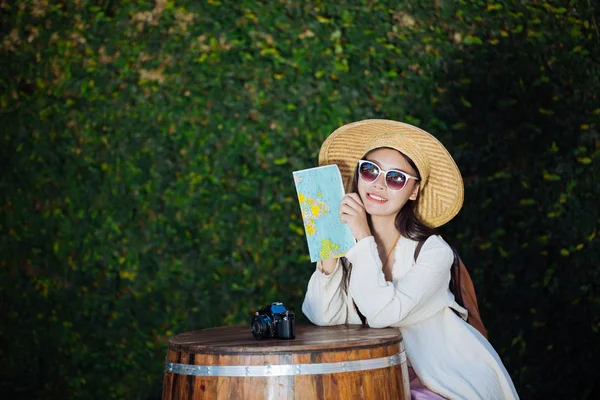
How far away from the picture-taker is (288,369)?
251cm

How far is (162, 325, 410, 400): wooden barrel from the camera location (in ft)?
8.25

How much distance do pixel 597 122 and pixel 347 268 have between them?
206 cm

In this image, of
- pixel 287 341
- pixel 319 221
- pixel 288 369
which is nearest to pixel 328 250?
pixel 319 221

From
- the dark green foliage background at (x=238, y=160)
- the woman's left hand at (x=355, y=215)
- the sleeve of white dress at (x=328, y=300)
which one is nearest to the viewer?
the woman's left hand at (x=355, y=215)

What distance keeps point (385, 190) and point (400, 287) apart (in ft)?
1.33

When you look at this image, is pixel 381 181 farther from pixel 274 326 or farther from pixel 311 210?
pixel 274 326

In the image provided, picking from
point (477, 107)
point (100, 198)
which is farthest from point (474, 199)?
point (100, 198)

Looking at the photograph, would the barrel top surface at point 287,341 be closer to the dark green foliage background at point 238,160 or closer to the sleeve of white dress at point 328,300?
the sleeve of white dress at point 328,300

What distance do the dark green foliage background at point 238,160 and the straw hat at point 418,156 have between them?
0.93 metres

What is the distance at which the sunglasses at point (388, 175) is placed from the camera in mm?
3193

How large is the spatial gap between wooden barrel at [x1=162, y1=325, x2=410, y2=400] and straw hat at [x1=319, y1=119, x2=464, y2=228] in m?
0.84

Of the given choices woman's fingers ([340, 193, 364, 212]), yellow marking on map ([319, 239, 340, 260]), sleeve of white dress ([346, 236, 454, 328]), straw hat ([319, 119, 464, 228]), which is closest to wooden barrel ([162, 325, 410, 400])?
sleeve of white dress ([346, 236, 454, 328])

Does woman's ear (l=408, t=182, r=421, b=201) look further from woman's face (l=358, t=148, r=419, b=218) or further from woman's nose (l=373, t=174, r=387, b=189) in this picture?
woman's nose (l=373, t=174, r=387, b=189)

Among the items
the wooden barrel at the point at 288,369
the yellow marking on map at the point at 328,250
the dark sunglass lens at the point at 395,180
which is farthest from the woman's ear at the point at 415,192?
the wooden barrel at the point at 288,369
